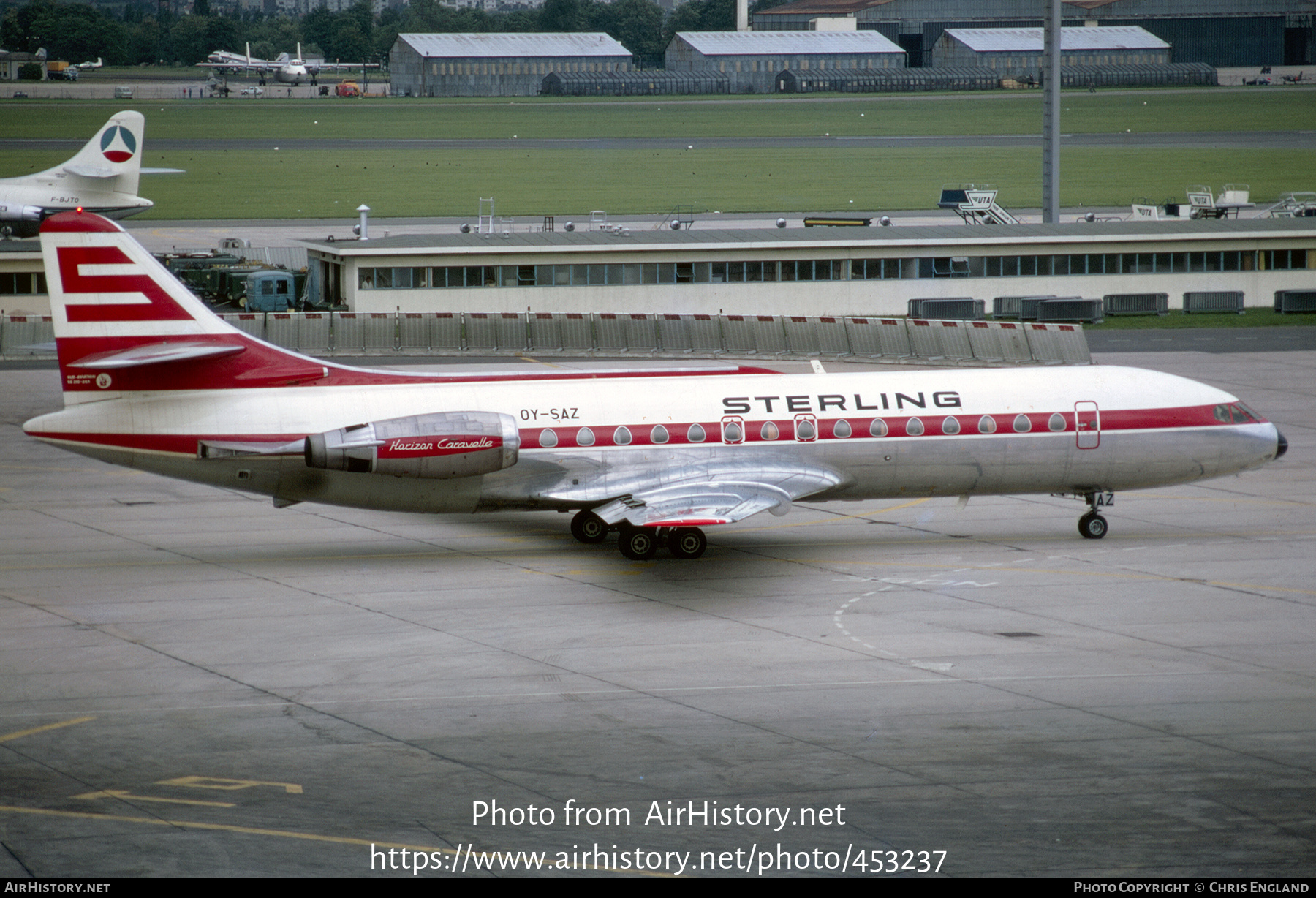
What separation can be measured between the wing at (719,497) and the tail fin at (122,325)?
7259 millimetres

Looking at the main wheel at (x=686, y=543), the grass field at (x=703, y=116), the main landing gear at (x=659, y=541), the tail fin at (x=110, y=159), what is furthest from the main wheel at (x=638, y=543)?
the grass field at (x=703, y=116)

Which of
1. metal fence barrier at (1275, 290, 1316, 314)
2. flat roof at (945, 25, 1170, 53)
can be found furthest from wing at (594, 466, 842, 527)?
flat roof at (945, 25, 1170, 53)

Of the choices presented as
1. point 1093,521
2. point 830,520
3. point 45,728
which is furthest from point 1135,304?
point 45,728

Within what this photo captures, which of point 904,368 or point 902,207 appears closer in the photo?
point 904,368

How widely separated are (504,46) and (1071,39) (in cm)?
7163

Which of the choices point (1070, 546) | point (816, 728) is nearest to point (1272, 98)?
point (1070, 546)

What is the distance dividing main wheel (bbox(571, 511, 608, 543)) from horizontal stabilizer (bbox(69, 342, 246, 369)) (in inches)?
293

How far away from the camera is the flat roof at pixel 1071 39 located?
189875 millimetres

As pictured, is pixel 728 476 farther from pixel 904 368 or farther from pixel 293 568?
pixel 904 368

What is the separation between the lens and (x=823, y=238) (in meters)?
65.4

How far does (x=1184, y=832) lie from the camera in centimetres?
1616

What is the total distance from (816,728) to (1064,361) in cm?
3692

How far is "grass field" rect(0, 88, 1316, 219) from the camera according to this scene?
11038 cm

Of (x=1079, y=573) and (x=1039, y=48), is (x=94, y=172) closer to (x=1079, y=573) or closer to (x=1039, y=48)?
(x=1079, y=573)
